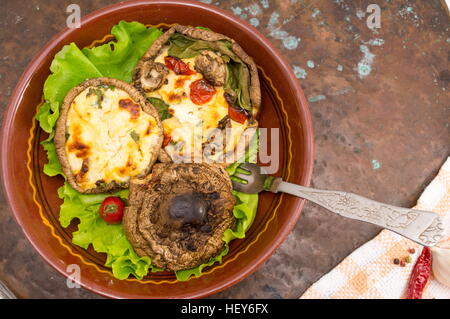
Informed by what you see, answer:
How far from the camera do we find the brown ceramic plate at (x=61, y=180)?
2.64m

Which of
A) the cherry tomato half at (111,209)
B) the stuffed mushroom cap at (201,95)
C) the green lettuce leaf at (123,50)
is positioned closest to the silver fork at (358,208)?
the stuffed mushroom cap at (201,95)

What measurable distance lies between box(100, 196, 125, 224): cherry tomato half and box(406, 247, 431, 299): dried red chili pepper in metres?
1.93

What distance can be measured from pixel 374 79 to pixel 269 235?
1380 millimetres

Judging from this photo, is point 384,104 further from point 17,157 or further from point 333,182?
point 17,157

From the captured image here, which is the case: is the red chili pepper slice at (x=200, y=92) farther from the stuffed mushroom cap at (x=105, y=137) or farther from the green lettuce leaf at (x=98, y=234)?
the green lettuce leaf at (x=98, y=234)

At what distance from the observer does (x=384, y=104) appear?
3.37 m

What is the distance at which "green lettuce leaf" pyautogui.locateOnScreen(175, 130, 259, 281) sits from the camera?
2.76 m

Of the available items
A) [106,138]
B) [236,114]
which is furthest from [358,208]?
[106,138]

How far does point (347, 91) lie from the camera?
335 centimetres

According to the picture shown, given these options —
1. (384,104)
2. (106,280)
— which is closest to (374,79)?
(384,104)

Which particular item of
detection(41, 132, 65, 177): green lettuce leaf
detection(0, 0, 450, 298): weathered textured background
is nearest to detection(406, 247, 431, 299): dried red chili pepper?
detection(0, 0, 450, 298): weathered textured background

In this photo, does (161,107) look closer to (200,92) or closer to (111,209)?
(200,92)

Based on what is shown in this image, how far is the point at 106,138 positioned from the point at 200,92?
0.58m
